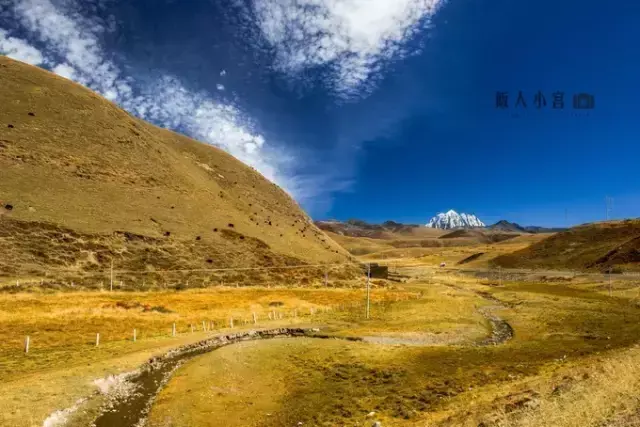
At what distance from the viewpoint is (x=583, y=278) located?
115m

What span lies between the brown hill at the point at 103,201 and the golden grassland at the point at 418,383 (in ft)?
197

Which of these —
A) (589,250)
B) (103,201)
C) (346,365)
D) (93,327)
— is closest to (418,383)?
(346,365)

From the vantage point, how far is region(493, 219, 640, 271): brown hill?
126m

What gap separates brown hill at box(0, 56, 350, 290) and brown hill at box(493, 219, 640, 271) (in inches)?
3491

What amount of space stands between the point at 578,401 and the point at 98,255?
3484 inches

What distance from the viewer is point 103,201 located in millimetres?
97312

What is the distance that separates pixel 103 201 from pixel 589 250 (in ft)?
554

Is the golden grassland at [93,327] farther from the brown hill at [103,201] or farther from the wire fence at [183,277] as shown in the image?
the brown hill at [103,201]

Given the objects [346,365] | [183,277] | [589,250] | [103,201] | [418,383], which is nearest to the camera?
[418,383]

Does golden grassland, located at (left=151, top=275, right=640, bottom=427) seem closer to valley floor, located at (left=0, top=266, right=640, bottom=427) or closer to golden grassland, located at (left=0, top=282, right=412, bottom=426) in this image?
valley floor, located at (left=0, top=266, right=640, bottom=427)

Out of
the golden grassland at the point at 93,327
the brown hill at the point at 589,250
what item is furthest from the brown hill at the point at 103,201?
the brown hill at the point at 589,250

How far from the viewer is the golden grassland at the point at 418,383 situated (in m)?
18.3

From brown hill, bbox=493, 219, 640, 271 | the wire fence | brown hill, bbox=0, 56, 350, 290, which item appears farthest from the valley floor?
brown hill, bbox=493, 219, 640, 271

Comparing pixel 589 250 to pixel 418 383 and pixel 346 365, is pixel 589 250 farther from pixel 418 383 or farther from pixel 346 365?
pixel 418 383
